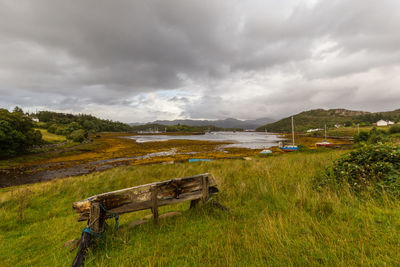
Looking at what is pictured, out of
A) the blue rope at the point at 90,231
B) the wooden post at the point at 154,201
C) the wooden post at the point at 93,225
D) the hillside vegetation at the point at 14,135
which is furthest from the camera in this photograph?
the hillside vegetation at the point at 14,135

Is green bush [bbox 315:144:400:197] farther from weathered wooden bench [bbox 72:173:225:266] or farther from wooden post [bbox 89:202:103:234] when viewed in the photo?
wooden post [bbox 89:202:103:234]

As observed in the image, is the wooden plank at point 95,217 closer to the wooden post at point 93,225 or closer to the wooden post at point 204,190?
the wooden post at point 93,225

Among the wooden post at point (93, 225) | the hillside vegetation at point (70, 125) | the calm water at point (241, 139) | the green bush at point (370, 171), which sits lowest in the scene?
the calm water at point (241, 139)

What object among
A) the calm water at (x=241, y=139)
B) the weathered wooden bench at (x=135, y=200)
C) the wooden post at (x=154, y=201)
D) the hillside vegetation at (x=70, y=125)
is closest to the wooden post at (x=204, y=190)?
the weathered wooden bench at (x=135, y=200)

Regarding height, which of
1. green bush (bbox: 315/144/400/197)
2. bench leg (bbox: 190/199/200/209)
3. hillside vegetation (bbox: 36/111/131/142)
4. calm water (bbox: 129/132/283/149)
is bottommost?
calm water (bbox: 129/132/283/149)

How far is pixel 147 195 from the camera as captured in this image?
4035 millimetres

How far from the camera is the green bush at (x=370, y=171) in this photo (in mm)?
4035

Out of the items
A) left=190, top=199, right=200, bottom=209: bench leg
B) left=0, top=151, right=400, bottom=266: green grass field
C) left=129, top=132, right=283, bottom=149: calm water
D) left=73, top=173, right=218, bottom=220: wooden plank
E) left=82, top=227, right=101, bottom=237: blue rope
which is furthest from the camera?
left=129, top=132, right=283, bottom=149: calm water

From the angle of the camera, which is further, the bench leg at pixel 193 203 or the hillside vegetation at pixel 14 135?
the hillside vegetation at pixel 14 135

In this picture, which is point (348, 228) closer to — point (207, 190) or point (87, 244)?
point (207, 190)

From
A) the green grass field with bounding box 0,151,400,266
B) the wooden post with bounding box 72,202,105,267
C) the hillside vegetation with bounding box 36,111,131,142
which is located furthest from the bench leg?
the hillside vegetation with bounding box 36,111,131,142

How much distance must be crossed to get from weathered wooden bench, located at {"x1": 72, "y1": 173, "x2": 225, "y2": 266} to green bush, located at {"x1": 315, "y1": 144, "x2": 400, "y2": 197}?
156 inches

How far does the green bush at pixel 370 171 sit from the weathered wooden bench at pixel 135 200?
397cm

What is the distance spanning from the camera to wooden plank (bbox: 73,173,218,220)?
3641 mm
